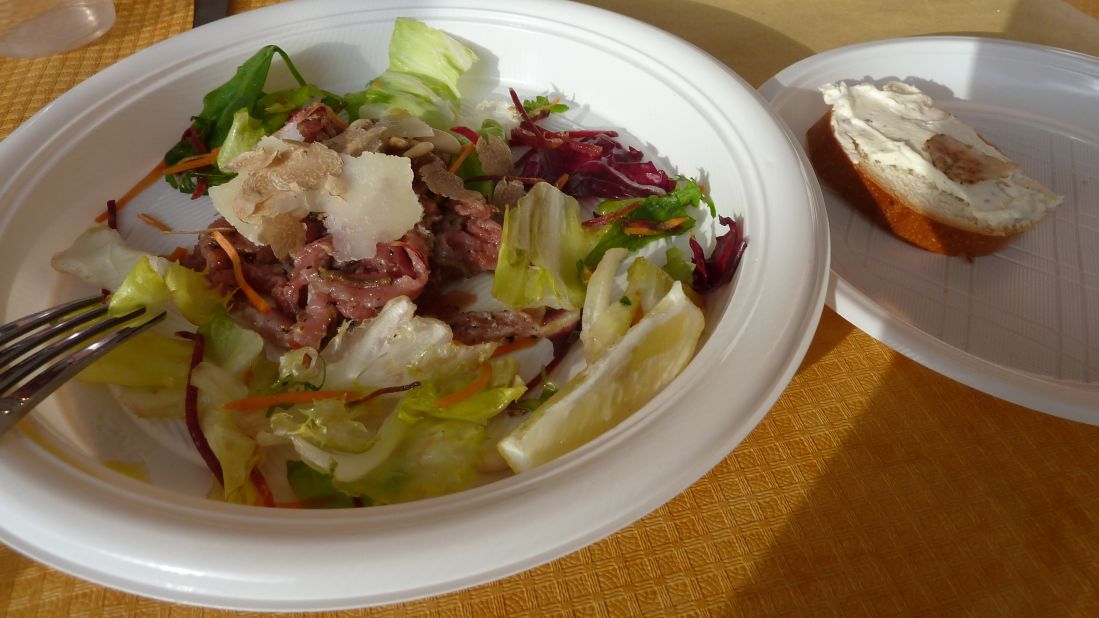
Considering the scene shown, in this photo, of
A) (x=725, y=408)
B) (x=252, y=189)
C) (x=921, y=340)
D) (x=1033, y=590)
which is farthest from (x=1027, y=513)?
(x=252, y=189)

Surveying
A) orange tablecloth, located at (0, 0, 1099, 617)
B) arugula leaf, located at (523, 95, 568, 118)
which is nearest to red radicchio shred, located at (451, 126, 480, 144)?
arugula leaf, located at (523, 95, 568, 118)

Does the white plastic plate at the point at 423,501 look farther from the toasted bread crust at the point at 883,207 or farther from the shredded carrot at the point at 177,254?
the toasted bread crust at the point at 883,207

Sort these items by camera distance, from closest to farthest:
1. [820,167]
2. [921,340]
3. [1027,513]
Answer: [1027,513] < [921,340] < [820,167]

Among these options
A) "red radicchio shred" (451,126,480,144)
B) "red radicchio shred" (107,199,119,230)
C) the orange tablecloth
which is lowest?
the orange tablecloth

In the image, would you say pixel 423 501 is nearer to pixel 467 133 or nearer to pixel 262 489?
pixel 262 489

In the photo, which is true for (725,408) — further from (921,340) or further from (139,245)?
(139,245)

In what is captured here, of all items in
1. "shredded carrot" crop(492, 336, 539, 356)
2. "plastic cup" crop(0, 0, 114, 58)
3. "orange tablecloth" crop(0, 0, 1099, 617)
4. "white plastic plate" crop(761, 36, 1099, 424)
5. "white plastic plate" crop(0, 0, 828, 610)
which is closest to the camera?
"white plastic plate" crop(0, 0, 828, 610)

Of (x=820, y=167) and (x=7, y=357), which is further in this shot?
→ (x=820, y=167)

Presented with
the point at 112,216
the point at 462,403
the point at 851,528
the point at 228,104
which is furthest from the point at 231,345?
the point at 851,528

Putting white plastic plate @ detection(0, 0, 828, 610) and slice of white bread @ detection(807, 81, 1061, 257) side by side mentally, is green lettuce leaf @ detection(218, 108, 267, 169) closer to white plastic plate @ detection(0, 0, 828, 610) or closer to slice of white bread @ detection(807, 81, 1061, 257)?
white plastic plate @ detection(0, 0, 828, 610)
